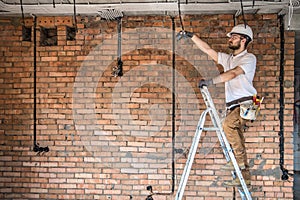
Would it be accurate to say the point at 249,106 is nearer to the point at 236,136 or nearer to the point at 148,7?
the point at 236,136

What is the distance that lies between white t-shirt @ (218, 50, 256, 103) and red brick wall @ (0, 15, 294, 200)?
2.04ft

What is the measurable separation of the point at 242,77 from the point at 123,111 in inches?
63.5

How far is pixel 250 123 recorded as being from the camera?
4.80 meters

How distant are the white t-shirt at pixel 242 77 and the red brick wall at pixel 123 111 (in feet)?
2.04

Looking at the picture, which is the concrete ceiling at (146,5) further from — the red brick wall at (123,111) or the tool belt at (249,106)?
the tool belt at (249,106)

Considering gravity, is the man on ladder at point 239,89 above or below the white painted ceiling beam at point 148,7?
below

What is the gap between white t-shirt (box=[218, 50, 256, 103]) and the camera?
397 cm

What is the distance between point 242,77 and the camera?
13.4 feet

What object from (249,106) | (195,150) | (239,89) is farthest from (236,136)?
(195,150)

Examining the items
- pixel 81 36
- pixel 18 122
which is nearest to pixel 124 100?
pixel 81 36

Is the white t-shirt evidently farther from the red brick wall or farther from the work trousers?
the red brick wall

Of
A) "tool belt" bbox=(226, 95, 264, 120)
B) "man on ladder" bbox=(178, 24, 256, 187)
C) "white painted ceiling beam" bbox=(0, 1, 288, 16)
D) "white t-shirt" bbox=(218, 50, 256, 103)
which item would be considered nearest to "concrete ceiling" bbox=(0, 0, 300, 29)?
"white painted ceiling beam" bbox=(0, 1, 288, 16)

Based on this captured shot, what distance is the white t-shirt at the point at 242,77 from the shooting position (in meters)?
3.97

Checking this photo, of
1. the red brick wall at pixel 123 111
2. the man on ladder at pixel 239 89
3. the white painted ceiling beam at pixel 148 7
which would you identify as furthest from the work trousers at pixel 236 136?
the white painted ceiling beam at pixel 148 7
